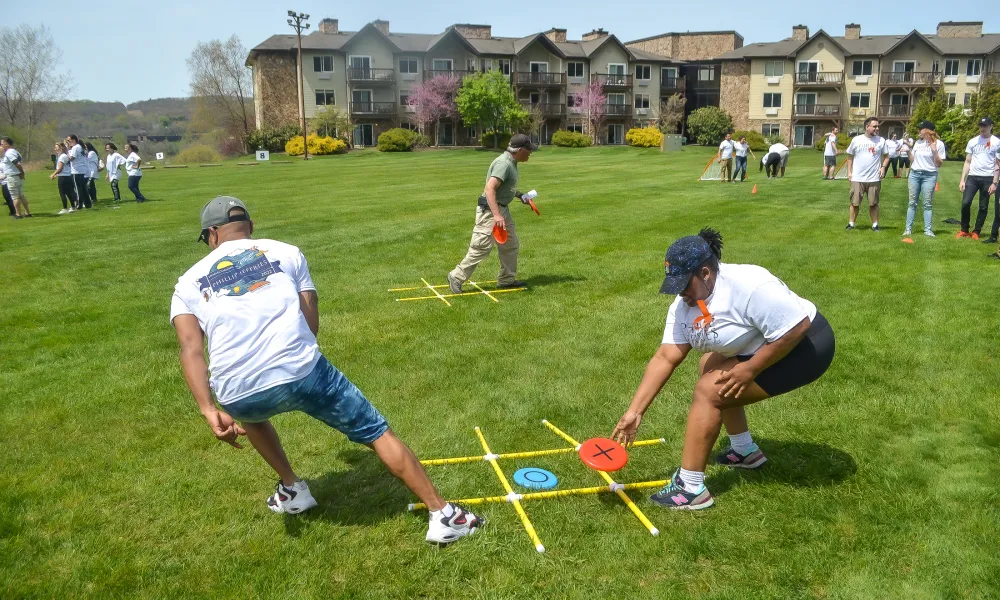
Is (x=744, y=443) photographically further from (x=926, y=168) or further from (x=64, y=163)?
(x=64, y=163)

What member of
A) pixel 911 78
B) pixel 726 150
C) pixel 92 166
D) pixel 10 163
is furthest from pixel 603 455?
pixel 911 78

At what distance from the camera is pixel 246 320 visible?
3.92 meters

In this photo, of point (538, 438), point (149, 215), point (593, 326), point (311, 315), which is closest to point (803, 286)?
point (593, 326)

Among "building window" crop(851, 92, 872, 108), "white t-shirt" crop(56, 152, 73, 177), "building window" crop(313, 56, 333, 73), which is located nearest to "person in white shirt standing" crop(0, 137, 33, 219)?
"white t-shirt" crop(56, 152, 73, 177)

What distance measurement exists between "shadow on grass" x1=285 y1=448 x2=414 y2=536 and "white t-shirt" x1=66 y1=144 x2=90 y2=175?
67.3 ft

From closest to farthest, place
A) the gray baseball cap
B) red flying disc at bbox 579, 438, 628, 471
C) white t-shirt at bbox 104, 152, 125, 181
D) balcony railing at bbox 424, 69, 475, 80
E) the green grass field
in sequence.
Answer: the green grass field
the gray baseball cap
red flying disc at bbox 579, 438, 628, 471
white t-shirt at bbox 104, 152, 125, 181
balcony railing at bbox 424, 69, 475, 80

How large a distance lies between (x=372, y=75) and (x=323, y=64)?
4473 mm

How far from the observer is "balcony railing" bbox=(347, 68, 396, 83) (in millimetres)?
66062

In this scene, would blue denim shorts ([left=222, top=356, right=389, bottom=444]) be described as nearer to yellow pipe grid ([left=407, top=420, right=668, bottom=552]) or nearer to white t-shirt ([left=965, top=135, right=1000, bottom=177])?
yellow pipe grid ([left=407, top=420, right=668, bottom=552])

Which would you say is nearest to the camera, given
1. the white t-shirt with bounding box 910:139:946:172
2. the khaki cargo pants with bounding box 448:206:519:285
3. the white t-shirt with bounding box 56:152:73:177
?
the khaki cargo pants with bounding box 448:206:519:285

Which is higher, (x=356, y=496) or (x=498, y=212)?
(x=498, y=212)

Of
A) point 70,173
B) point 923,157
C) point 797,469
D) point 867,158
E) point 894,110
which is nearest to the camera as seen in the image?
point 797,469

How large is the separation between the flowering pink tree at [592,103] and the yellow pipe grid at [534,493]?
224 ft

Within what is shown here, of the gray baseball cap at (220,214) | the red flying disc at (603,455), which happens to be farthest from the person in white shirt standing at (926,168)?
the gray baseball cap at (220,214)
